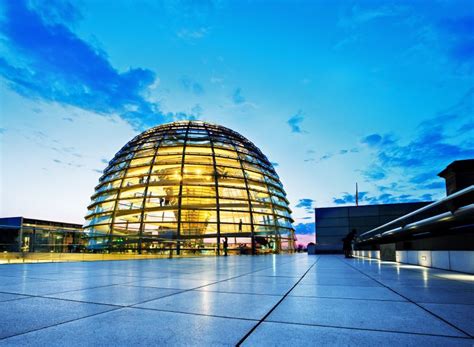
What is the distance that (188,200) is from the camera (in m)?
26.1

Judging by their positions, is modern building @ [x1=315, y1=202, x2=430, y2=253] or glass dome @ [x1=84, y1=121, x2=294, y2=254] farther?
modern building @ [x1=315, y1=202, x2=430, y2=253]

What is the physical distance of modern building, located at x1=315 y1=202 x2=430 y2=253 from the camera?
27.8 metres

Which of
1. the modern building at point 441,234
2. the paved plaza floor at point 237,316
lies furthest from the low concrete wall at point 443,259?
the paved plaza floor at point 237,316

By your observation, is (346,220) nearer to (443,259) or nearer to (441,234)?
(443,259)

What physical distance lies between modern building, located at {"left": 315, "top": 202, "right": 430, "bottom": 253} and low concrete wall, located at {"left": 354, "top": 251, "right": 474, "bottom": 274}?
60.9 feet

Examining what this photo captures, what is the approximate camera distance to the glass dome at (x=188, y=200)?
79.2 ft

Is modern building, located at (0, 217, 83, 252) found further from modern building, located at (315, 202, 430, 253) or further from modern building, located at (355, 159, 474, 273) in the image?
modern building, located at (315, 202, 430, 253)

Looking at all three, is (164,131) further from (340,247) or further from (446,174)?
(446,174)

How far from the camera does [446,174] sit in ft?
62.7

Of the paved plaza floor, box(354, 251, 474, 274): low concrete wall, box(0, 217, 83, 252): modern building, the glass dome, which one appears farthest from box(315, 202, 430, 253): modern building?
the paved plaza floor

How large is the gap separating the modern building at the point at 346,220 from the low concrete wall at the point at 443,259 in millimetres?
18560

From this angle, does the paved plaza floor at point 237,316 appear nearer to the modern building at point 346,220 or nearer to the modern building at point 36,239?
the modern building at point 36,239

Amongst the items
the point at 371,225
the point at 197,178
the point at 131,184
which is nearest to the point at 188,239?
the point at 197,178

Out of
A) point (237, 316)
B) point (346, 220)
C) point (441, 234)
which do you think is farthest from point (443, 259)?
point (346, 220)
